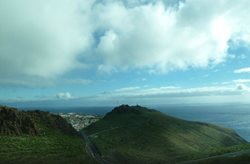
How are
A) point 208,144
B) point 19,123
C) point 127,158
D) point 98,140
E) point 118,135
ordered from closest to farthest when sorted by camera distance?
point 127,158 < point 19,123 < point 98,140 < point 118,135 < point 208,144

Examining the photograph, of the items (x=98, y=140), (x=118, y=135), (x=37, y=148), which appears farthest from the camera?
(x=118, y=135)

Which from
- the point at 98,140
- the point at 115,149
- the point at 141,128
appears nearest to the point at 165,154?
the point at 115,149

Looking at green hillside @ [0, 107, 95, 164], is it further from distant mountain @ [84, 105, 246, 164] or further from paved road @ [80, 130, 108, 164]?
distant mountain @ [84, 105, 246, 164]

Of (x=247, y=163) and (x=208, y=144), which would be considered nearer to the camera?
(x=247, y=163)

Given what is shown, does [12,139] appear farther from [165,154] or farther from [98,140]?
[165,154]

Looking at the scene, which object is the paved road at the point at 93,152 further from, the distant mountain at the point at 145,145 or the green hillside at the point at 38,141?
the green hillside at the point at 38,141

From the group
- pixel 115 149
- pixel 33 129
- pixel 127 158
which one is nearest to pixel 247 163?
pixel 127 158

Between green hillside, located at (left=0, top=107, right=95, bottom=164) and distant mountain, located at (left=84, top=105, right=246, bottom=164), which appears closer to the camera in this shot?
green hillside, located at (left=0, top=107, right=95, bottom=164)

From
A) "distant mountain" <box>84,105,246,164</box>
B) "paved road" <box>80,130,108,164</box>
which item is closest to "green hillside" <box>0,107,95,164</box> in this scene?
"paved road" <box>80,130,108,164</box>

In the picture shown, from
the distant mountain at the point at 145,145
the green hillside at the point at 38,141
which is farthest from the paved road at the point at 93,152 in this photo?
the green hillside at the point at 38,141

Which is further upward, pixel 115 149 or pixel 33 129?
pixel 33 129
